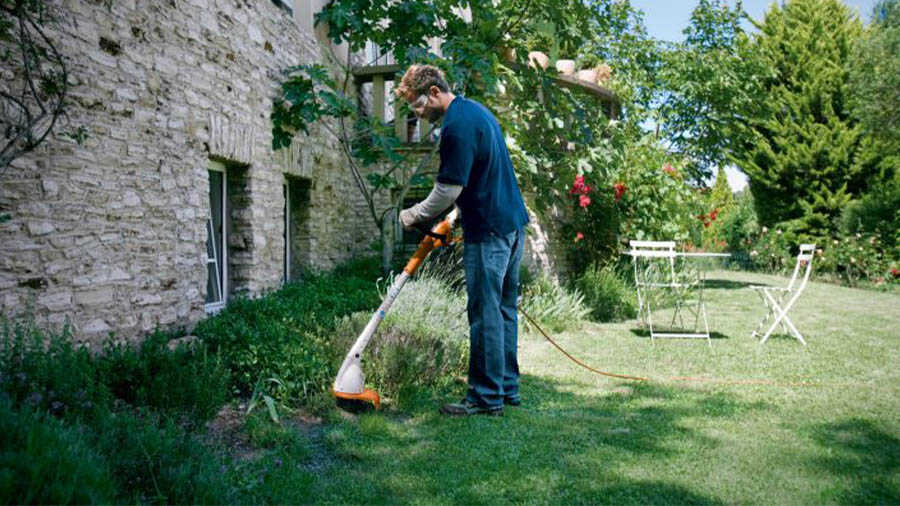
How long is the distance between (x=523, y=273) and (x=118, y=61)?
219 inches

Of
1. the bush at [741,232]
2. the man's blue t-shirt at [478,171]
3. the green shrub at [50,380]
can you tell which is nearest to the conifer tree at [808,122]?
the bush at [741,232]

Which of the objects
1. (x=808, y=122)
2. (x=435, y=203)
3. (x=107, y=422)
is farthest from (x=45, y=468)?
(x=808, y=122)

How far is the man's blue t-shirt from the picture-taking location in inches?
138

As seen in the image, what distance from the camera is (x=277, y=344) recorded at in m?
4.17

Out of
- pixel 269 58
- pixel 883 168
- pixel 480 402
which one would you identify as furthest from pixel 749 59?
pixel 480 402

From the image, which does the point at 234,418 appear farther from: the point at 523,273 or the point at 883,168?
the point at 883,168

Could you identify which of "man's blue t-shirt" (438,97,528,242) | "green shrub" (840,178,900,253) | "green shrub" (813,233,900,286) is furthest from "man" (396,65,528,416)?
"green shrub" (840,178,900,253)

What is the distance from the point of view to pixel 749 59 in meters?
13.6

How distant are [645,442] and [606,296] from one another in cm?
566

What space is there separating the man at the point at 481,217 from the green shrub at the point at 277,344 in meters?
0.95

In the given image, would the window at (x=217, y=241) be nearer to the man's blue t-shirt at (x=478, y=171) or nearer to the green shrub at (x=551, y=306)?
the man's blue t-shirt at (x=478, y=171)

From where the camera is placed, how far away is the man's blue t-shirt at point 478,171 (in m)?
3.51

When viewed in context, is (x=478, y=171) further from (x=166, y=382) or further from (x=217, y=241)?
(x=217, y=241)

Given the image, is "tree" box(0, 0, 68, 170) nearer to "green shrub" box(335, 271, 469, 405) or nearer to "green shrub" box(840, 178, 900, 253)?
"green shrub" box(335, 271, 469, 405)
